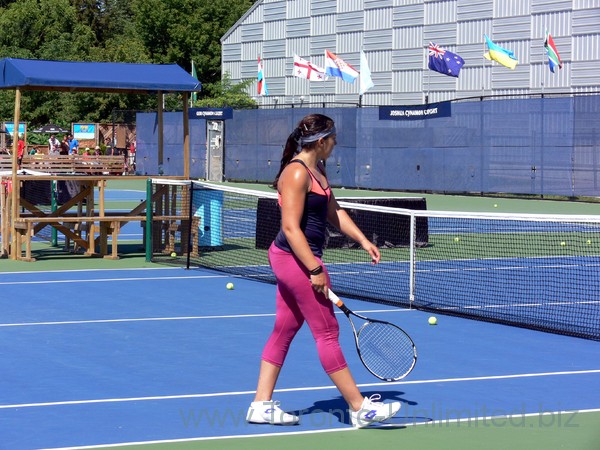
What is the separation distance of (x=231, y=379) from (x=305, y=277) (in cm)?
185

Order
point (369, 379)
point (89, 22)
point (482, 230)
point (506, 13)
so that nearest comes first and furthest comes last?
point (369, 379)
point (482, 230)
point (506, 13)
point (89, 22)

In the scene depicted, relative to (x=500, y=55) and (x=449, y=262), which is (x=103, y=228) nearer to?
(x=449, y=262)

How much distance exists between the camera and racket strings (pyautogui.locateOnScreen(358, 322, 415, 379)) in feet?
22.3

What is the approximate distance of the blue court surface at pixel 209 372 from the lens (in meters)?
6.68

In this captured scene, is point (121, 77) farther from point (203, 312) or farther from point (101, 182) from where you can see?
point (203, 312)

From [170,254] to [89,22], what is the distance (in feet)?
216

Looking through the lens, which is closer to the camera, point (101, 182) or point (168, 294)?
point (168, 294)

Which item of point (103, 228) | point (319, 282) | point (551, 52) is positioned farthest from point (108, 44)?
point (319, 282)

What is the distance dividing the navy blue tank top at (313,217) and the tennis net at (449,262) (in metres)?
4.35

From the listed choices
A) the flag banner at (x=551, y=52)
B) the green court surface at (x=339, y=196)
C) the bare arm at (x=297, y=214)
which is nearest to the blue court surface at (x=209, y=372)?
the bare arm at (x=297, y=214)

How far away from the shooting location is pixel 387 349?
688cm

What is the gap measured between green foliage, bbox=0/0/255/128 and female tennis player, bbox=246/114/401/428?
50.8 metres

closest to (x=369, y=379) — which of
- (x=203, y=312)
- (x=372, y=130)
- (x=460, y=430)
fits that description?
(x=460, y=430)

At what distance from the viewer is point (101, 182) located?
1634 centimetres
